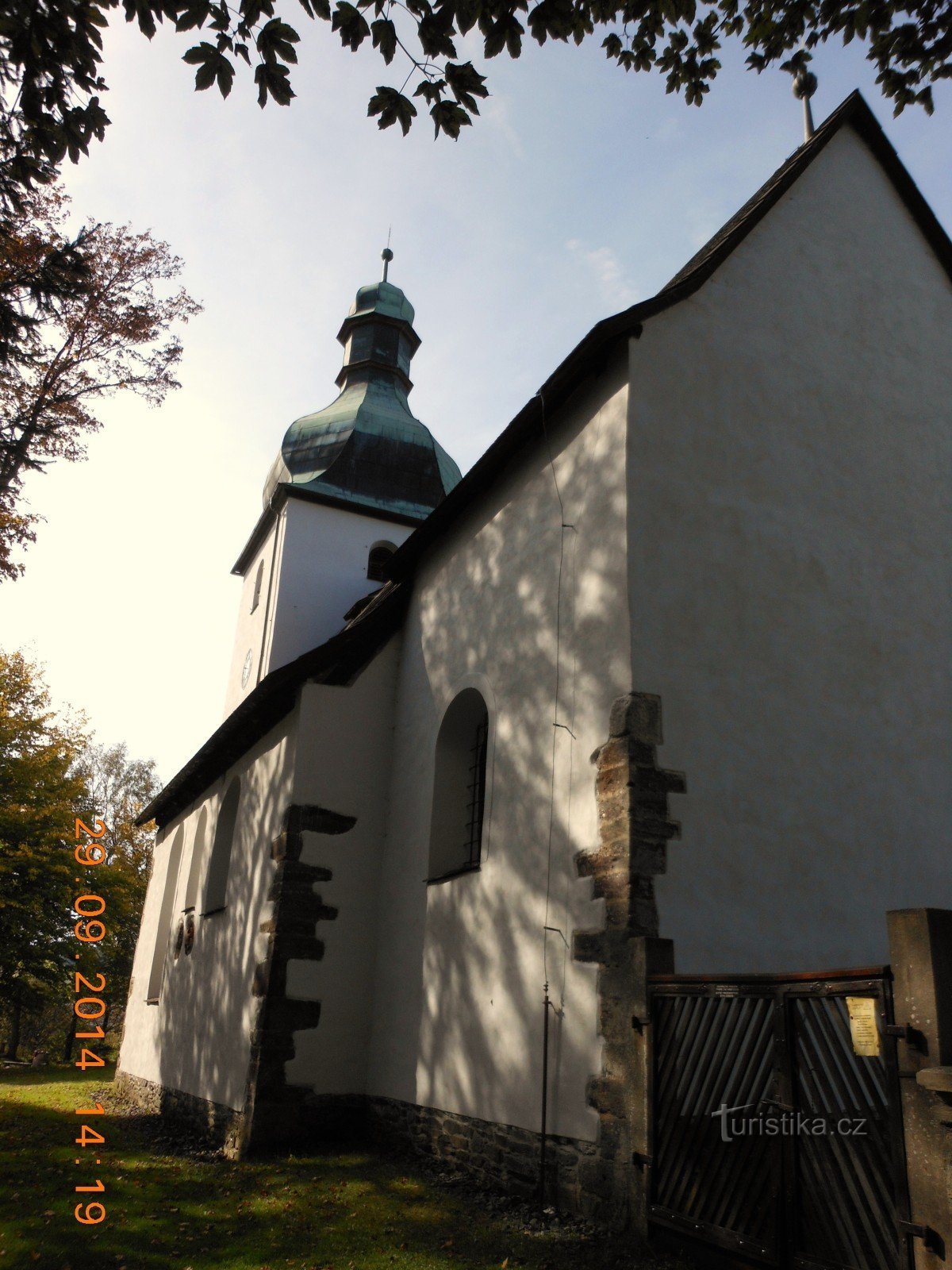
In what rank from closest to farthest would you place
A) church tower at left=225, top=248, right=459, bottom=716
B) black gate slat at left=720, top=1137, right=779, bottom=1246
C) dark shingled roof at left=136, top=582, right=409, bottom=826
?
black gate slat at left=720, top=1137, right=779, bottom=1246 → dark shingled roof at left=136, top=582, right=409, bottom=826 → church tower at left=225, top=248, right=459, bottom=716

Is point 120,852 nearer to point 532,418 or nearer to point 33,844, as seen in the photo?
point 33,844

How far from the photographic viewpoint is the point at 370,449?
1964 centimetres

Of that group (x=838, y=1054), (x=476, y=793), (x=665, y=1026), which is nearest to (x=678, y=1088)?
(x=665, y=1026)

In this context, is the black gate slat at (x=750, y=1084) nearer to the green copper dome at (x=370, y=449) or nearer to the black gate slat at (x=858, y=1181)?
the black gate slat at (x=858, y=1181)

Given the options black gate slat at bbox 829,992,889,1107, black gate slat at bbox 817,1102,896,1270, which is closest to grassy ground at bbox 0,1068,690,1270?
black gate slat at bbox 817,1102,896,1270

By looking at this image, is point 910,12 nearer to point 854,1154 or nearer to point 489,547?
point 489,547

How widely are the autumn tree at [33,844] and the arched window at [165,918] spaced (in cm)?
202

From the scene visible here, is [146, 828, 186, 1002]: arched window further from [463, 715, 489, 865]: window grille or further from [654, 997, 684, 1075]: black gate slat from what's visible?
Answer: [654, 997, 684, 1075]: black gate slat

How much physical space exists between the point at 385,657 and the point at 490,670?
2.60 metres

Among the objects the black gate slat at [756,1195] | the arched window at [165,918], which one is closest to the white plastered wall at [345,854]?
the black gate slat at [756,1195]

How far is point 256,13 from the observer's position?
4.89 m

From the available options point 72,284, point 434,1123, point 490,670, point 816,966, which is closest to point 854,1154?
point 816,966

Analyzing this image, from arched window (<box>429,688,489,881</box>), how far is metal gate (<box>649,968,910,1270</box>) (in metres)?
3.79

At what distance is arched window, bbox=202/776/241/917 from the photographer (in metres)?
13.4
